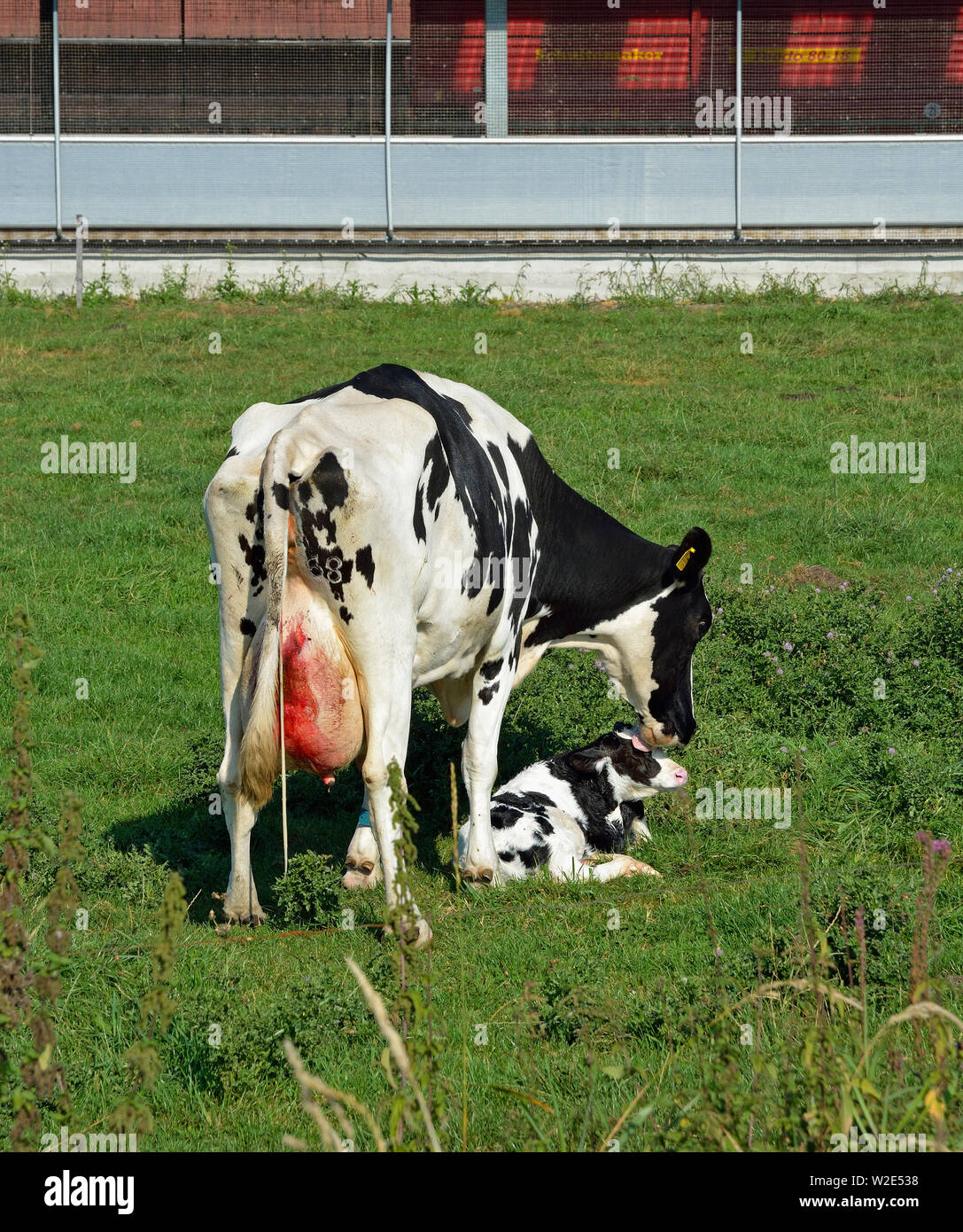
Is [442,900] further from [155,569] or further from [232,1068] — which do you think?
[155,569]

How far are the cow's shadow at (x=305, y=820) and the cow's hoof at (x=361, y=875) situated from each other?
0.22 m

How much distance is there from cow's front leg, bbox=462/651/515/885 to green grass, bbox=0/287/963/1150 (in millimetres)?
234

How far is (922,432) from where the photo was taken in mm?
14297

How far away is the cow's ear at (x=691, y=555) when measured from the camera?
7.93 metres

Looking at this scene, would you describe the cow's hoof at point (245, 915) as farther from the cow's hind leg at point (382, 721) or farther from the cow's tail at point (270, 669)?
the cow's hind leg at point (382, 721)

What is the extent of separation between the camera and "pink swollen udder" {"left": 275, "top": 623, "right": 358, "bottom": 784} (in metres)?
5.85

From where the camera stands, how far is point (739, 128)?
2162 cm

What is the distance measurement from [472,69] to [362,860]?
742 inches

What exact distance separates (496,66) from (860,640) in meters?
16.3

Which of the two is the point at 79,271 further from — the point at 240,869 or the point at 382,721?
the point at 382,721

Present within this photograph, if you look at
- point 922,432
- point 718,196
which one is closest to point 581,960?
point 922,432

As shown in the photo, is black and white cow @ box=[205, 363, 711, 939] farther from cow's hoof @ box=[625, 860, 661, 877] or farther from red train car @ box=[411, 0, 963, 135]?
red train car @ box=[411, 0, 963, 135]
